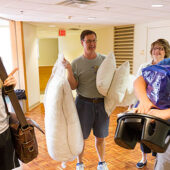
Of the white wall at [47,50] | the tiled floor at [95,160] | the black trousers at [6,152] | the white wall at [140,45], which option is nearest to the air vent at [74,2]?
the black trousers at [6,152]

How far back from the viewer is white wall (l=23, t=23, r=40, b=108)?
4707 millimetres

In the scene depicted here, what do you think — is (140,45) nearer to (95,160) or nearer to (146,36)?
(146,36)

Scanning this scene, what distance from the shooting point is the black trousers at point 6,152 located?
1.25 m

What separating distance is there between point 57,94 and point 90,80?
439 millimetres

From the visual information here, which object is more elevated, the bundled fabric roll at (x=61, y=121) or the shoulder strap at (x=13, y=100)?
the shoulder strap at (x=13, y=100)

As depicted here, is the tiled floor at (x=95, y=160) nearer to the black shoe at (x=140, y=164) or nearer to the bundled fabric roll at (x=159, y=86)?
the black shoe at (x=140, y=164)

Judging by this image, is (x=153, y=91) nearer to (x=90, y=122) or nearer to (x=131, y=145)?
(x=131, y=145)

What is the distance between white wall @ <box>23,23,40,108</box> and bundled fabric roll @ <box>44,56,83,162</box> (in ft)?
10.3

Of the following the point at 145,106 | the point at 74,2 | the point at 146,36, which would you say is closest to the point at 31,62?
the point at 74,2

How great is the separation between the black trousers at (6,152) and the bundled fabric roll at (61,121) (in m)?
0.50

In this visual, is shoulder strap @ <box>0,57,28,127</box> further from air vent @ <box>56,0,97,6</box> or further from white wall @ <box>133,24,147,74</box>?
white wall @ <box>133,24,147,74</box>

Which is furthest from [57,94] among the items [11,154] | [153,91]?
[153,91]

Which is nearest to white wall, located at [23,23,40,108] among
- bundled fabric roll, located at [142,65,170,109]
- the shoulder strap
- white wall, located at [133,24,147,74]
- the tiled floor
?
the tiled floor

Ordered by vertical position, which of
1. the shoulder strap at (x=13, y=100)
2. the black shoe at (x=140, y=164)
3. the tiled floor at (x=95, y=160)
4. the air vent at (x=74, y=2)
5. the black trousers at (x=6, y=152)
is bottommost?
the tiled floor at (x=95, y=160)
